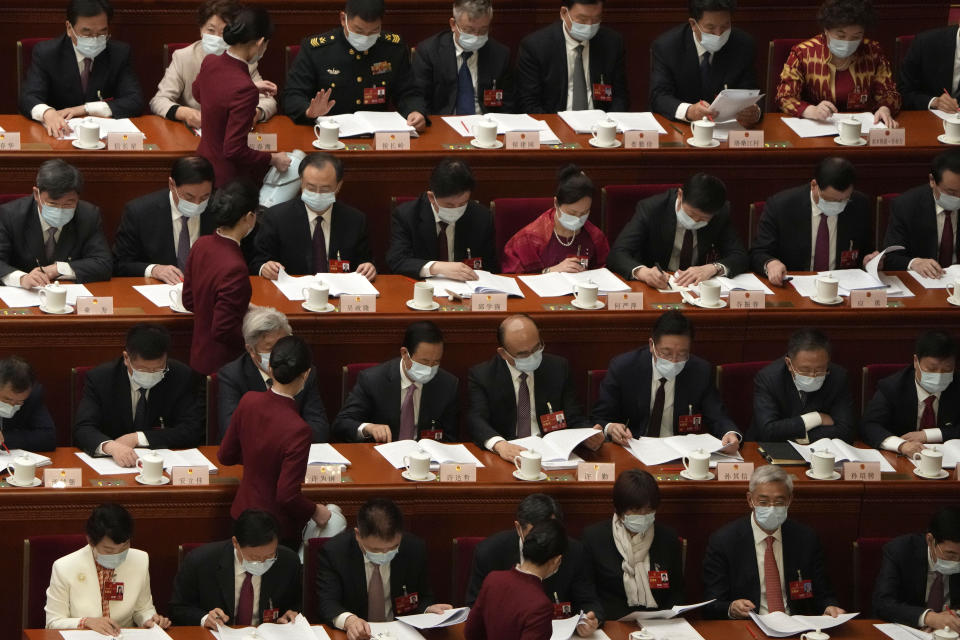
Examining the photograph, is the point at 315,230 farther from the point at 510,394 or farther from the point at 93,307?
the point at 510,394

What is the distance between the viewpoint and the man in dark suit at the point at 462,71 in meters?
7.68

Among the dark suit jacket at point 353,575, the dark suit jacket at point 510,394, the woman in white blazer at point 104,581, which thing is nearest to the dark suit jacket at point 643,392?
the dark suit jacket at point 510,394

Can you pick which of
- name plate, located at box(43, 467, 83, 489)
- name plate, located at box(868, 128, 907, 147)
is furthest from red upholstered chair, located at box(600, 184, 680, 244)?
name plate, located at box(43, 467, 83, 489)

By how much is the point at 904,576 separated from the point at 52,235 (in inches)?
132

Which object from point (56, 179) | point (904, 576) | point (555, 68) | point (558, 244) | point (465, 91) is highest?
point (555, 68)

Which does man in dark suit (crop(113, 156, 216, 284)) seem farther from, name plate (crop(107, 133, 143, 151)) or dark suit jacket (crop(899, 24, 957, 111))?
dark suit jacket (crop(899, 24, 957, 111))

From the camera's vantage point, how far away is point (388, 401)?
250 inches

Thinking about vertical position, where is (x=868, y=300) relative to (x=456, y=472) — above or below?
above

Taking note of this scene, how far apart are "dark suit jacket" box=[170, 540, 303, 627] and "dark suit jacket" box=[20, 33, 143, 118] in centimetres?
263

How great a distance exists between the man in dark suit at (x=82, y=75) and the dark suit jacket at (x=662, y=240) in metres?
2.18

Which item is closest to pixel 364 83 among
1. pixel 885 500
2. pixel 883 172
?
pixel 883 172

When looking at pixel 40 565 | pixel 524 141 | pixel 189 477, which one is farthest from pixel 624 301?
pixel 40 565

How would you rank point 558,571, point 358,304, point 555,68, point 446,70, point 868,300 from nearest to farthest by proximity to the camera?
point 558,571 < point 358,304 < point 868,300 < point 446,70 < point 555,68

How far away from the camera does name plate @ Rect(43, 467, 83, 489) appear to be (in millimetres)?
5723
